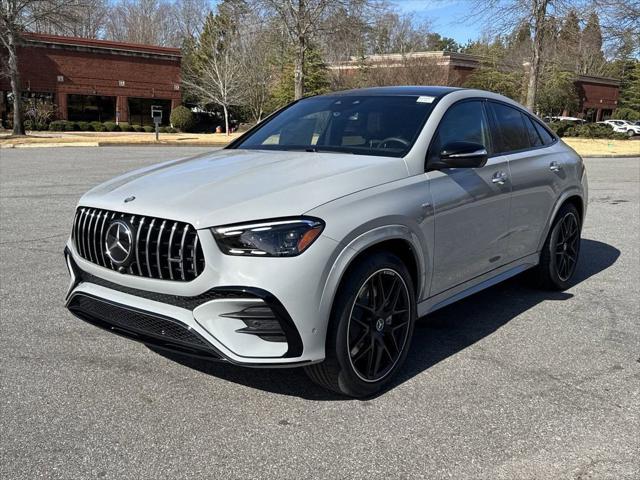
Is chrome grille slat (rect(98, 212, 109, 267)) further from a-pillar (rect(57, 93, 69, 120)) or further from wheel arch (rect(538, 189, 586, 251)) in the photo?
a-pillar (rect(57, 93, 69, 120))

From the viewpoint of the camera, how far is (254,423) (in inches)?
126

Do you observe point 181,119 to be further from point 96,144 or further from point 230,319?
point 230,319

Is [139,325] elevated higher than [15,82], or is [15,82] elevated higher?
[15,82]

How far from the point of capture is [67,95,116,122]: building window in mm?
43812

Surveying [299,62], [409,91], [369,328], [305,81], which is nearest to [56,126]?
[305,81]

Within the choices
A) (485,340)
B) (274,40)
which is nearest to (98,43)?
(274,40)

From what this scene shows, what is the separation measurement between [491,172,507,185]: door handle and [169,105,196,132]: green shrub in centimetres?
4137

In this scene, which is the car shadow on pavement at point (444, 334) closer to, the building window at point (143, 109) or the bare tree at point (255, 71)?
the bare tree at point (255, 71)

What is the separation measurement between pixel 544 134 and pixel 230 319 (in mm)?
3901

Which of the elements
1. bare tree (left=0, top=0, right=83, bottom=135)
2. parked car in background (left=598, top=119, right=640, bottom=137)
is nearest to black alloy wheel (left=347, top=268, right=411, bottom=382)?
bare tree (left=0, top=0, right=83, bottom=135)

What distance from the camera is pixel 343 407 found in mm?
3412

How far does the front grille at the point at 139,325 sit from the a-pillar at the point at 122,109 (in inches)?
1757

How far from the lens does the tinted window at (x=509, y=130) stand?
4.88 metres

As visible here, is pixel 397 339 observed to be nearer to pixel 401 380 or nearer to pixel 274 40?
pixel 401 380
